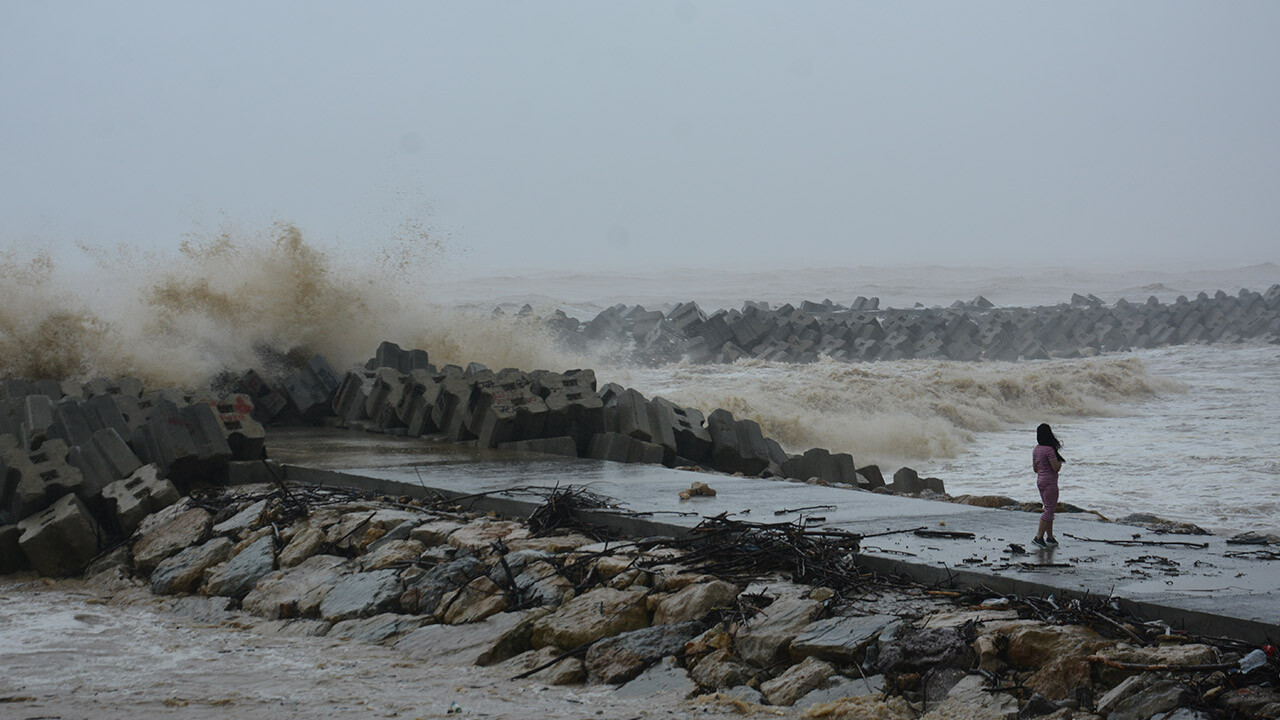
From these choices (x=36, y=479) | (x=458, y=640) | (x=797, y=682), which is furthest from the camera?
(x=36, y=479)

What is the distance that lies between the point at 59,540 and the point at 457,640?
12.6ft

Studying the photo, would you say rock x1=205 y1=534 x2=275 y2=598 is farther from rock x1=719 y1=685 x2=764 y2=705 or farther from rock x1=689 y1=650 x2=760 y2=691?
rock x1=719 y1=685 x2=764 y2=705

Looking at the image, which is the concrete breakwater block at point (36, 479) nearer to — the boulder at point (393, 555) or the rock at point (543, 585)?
the boulder at point (393, 555)

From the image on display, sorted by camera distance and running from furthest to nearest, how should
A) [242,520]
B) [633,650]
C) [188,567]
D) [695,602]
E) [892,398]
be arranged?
1. [892,398]
2. [242,520]
3. [188,567]
4. [695,602]
5. [633,650]

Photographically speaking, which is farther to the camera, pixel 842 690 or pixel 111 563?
pixel 111 563

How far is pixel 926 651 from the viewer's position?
147 inches

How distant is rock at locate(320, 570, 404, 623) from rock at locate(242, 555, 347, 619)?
3.8 inches

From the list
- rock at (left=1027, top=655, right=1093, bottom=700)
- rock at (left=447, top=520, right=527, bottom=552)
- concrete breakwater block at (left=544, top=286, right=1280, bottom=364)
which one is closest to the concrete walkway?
rock at (left=447, top=520, right=527, bottom=552)

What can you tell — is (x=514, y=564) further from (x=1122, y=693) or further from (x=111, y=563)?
(x=111, y=563)

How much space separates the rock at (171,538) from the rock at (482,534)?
7.17 feet

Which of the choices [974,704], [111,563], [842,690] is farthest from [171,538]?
[974,704]

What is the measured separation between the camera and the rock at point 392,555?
593 centimetres

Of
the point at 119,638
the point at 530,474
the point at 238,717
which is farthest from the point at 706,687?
the point at 530,474

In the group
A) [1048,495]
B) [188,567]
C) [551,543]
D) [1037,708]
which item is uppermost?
[1048,495]
